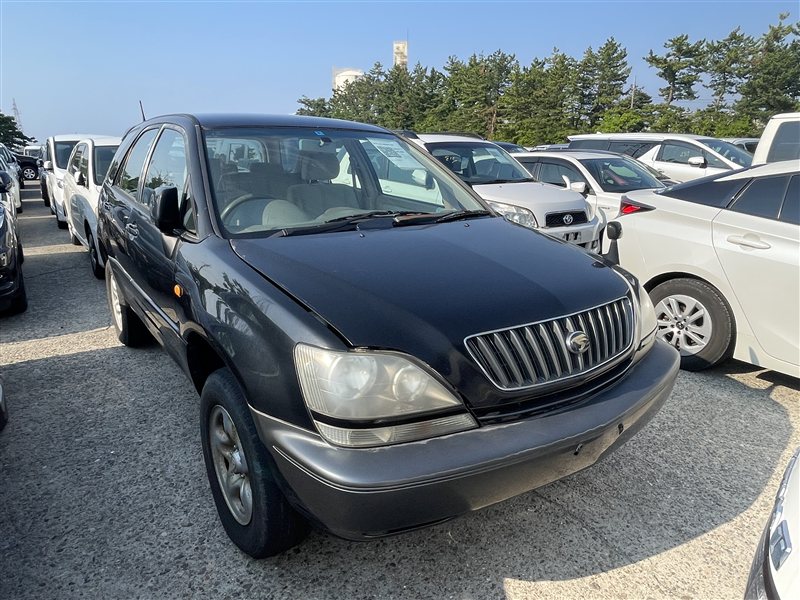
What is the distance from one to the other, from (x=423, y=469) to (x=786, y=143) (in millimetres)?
7613

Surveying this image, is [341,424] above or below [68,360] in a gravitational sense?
above

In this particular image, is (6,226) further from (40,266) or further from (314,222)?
(314,222)

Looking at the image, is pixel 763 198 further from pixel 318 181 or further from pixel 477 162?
pixel 477 162

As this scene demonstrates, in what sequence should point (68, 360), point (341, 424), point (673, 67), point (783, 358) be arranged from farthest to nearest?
point (673, 67), point (68, 360), point (783, 358), point (341, 424)

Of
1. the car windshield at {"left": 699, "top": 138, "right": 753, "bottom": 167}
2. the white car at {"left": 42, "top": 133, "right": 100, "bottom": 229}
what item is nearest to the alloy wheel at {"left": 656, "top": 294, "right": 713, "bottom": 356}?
the car windshield at {"left": 699, "top": 138, "right": 753, "bottom": 167}

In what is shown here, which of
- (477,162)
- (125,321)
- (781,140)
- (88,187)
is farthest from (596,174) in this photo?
(88,187)

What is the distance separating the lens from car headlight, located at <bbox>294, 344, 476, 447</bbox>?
177 cm

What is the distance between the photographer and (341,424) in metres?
1.77

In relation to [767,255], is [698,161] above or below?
above

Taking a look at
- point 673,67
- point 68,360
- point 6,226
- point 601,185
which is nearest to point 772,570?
point 68,360

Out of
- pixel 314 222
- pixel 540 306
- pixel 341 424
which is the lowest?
pixel 341 424

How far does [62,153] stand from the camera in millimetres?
10656

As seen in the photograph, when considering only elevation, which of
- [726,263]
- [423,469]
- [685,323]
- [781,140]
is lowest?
[685,323]

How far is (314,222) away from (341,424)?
129 centimetres
